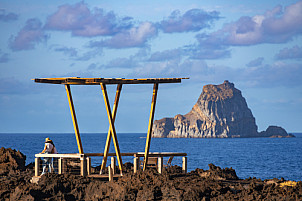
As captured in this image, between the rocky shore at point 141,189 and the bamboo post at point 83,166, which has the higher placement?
the bamboo post at point 83,166

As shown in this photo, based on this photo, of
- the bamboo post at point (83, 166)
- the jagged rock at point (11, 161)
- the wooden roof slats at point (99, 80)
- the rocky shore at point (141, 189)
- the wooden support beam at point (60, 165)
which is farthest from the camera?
the jagged rock at point (11, 161)

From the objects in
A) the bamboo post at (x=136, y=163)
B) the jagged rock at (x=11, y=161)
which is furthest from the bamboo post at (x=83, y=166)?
the jagged rock at (x=11, y=161)

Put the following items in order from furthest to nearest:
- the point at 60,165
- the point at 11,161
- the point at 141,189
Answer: the point at 11,161 < the point at 60,165 < the point at 141,189

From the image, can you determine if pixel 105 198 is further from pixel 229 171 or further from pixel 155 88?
pixel 229 171

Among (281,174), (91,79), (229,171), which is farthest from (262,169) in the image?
(91,79)

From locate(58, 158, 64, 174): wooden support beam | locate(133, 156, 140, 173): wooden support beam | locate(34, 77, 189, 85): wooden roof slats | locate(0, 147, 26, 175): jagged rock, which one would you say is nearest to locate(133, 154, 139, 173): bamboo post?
locate(133, 156, 140, 173): wooden support beam

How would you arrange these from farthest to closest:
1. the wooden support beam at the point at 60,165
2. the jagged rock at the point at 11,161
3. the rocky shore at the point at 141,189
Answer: the jagged rock at the point at 11,161
the wooden support beam at the point at 60,165
the rocky shore at the point at 141,189

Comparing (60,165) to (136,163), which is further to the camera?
(136,163)

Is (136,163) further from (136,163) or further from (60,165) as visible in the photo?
(60,165)

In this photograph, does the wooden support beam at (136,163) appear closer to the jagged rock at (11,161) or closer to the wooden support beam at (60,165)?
the wooden support beam at (60,165)

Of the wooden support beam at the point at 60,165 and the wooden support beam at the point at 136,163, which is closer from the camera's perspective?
the wooden support beam at the point at 60,165

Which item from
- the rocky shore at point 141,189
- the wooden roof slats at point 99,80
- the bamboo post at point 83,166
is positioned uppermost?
the wooden roof slats at point 99,80

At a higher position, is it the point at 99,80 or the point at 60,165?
the point at 99,80

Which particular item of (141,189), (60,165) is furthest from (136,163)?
(141,189)
